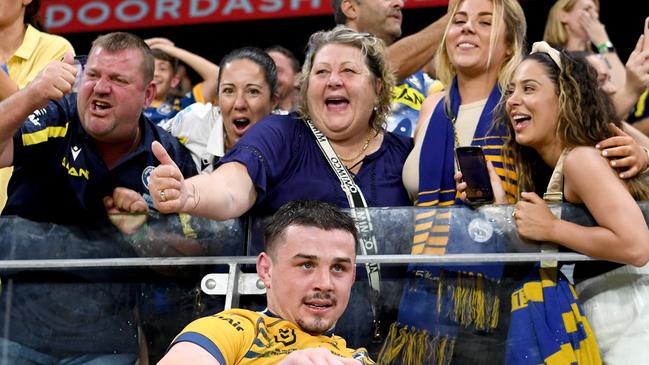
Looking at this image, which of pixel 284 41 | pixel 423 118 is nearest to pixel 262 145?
pixel 423 118

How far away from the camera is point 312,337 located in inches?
111

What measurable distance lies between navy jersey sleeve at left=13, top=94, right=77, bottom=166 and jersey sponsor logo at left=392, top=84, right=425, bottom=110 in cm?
152

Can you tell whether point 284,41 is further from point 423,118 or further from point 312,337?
point 312,337

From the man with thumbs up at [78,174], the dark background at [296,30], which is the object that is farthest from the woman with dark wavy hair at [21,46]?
the dark background at [296,30]

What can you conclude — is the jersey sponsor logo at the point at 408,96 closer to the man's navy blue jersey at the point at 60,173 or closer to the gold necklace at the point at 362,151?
the gold necklace at the point at 362,151

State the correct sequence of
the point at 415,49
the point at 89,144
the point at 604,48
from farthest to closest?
the point at 604,48, the point at 415,49, the point at 89,144

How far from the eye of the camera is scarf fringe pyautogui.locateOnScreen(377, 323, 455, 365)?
10.5ft

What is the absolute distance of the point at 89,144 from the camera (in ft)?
12.0

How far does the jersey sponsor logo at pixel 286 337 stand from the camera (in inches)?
110

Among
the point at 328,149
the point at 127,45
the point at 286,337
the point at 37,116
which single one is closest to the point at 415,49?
the point at 328,149

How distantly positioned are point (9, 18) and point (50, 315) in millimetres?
1446

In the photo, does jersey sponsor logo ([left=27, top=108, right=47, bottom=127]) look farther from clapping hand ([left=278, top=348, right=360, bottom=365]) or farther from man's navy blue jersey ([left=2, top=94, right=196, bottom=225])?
clapping hand ([left=278, top=348, right=360, bottom=365])

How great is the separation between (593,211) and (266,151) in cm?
105

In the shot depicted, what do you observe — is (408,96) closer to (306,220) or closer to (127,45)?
(127,45)
